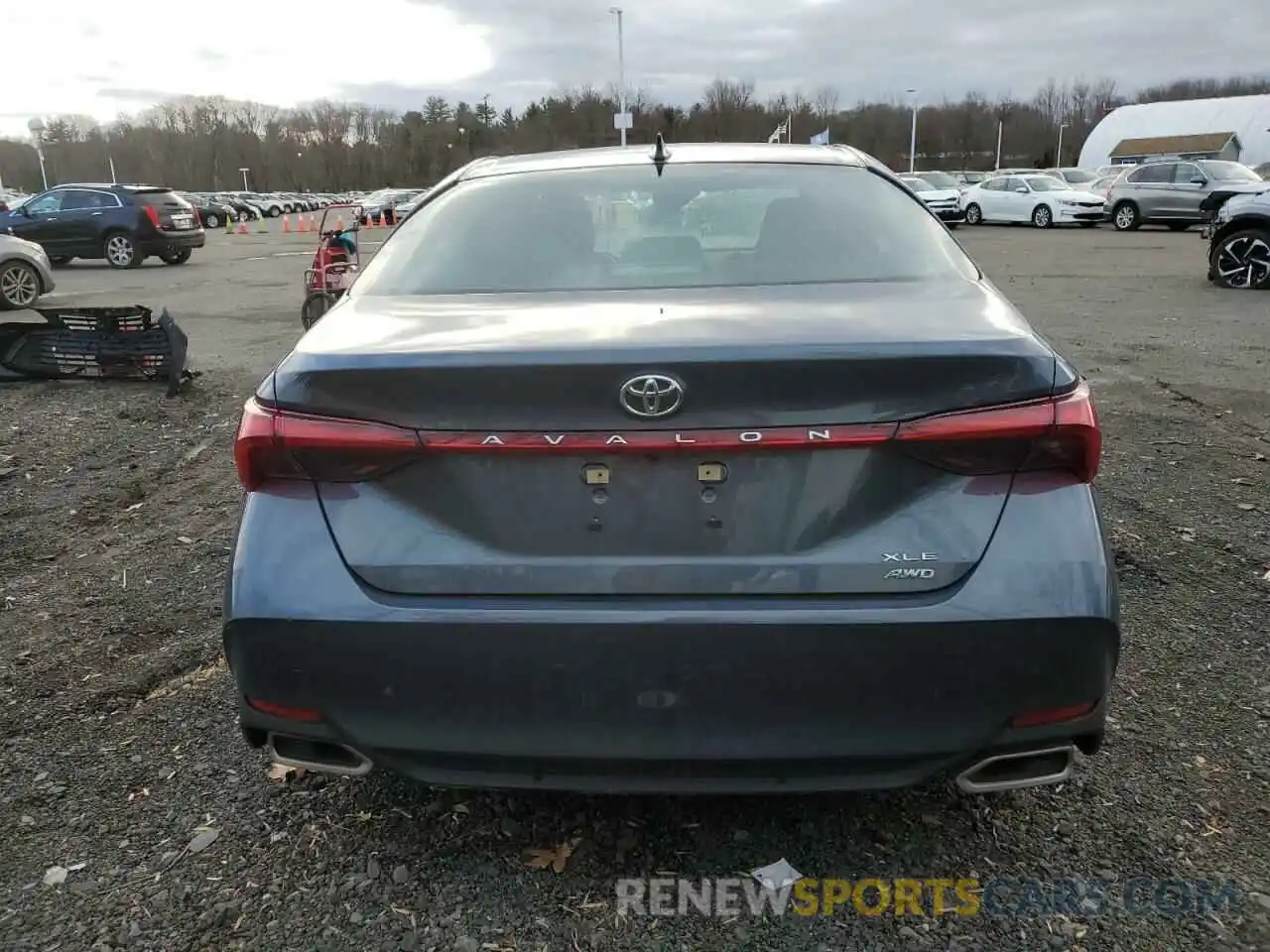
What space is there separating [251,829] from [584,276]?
162cm

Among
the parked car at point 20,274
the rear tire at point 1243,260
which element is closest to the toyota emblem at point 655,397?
the parked car at point 20,274

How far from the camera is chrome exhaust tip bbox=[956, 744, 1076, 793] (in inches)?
82.0

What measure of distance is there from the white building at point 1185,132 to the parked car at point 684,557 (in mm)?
74980

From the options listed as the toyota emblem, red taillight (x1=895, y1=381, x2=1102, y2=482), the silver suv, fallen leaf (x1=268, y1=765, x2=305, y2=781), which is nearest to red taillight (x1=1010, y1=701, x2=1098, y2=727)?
red taillight (x1=895, y1=381, x2=1102, y2=482)

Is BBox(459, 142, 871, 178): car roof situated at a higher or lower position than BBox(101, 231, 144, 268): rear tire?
higher

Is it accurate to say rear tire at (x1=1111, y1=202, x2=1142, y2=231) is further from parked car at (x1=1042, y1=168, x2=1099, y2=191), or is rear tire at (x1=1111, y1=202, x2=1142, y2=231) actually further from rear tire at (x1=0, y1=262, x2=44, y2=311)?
rear tire at (x1=0, y1=262, x2=44, y2=311)

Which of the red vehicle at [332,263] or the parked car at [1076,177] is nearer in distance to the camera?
the red vehicle at [332,263]

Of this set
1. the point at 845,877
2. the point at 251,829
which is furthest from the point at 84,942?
the point at 845,877

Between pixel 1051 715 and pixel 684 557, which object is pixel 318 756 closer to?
pixel 684 557

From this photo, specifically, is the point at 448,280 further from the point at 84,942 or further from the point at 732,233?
the point at 84,942

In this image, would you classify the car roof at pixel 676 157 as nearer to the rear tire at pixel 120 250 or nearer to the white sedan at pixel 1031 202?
the rear tire at pixel 120 250

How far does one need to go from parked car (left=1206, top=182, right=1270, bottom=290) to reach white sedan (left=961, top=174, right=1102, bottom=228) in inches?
670

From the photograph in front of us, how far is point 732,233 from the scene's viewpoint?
3.08m

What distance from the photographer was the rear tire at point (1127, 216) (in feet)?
90.9
